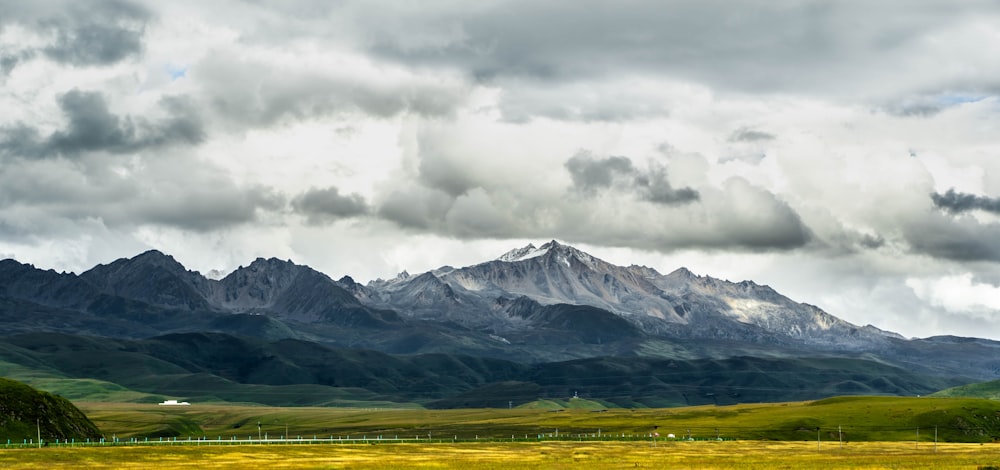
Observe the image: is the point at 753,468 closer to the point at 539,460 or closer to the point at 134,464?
the point at 539,460

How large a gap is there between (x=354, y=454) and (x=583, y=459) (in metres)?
43.7

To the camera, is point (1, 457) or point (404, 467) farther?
point (1, 457)

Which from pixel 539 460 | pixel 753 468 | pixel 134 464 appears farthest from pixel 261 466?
pixel 753 468

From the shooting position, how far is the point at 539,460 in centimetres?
17250

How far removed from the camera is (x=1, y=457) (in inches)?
6437

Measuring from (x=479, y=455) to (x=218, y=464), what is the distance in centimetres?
5018

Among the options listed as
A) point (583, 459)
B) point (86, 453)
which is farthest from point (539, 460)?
point (86, 453)

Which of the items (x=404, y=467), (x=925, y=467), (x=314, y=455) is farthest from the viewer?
(x=314, y=455)

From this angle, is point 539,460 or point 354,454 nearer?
point 539,460

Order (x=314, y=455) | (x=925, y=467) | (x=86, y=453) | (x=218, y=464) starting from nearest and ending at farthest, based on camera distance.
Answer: (x=925, y=467) → (x=218, y=464) → (x=86, y=453) → (x=314, y=455)

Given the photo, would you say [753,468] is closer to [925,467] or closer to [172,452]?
[925,467]

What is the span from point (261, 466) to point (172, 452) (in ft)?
132

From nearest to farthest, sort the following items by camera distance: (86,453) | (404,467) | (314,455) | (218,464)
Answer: (404,467) → (218,464) → (86,453) → (314,455)

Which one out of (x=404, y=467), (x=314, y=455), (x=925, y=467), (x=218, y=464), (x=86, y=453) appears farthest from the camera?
(x=314, y=455)
